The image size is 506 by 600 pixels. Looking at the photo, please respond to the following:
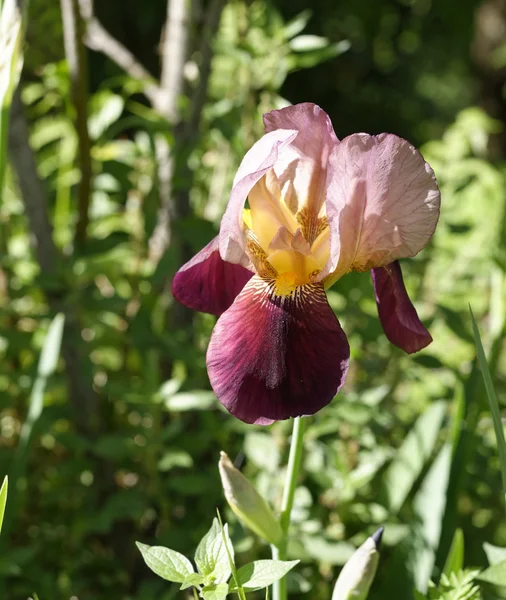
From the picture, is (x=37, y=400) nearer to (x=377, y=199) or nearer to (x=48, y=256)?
(x=48, y=256)

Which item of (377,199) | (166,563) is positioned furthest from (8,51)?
(166,563)

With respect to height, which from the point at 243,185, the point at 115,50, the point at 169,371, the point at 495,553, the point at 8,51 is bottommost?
the point at 169,371

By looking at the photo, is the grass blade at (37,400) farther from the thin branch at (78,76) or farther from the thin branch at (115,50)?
the thin branch at (115,50)

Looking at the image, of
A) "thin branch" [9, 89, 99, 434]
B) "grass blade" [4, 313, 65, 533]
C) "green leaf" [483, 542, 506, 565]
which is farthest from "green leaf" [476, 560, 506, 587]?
"thin branch" [9, 89, 99, 434]

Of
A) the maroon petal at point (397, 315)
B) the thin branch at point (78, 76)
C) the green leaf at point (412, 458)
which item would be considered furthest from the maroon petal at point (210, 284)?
the thin branch at point (78, 76)

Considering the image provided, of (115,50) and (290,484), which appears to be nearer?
(290,484)

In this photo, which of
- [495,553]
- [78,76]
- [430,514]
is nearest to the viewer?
[495,553]

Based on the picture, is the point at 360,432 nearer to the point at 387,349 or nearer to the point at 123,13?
the point at 387,349

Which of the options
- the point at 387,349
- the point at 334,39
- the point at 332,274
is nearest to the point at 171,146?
the point at 387,349
